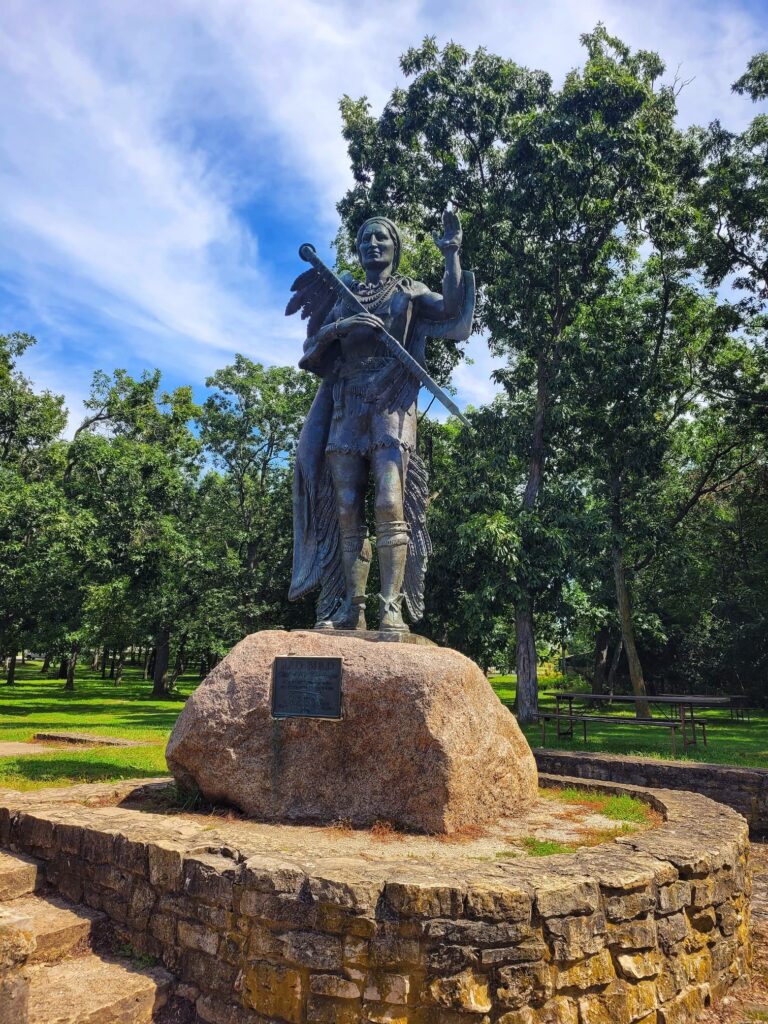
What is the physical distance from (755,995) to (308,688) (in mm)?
2845

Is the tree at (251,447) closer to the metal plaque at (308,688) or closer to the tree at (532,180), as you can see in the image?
the tree at (532,180)

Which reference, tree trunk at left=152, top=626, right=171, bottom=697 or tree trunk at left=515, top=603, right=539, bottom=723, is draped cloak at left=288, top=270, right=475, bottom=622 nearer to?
tree trunk at left=515, top=603, right=539, bottom=723

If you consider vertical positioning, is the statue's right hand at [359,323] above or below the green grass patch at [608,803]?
above

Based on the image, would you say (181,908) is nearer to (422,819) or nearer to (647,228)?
(422,819)

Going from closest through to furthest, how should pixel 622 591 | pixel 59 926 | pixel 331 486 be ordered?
pixel 59 926 → pixel 331 486 → pixel 622 591

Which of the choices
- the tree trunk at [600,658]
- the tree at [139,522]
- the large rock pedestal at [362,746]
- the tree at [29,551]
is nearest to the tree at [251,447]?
the tree at [139,522]

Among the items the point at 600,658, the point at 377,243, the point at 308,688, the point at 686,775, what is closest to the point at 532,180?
the point at 377,243

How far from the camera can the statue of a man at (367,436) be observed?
5910mm

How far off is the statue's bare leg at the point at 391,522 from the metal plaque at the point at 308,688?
1.11m

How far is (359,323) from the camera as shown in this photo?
5.88 meters

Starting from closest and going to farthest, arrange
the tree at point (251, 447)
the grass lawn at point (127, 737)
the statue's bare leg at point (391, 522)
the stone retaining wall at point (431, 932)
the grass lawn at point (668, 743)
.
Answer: the stone retaining wall at point (431, 932), the statue's bare leg at point (391, 522), the grass lawn at point (127, 737), the grass lawn at point (668, 743), the tree at point (251, 447)

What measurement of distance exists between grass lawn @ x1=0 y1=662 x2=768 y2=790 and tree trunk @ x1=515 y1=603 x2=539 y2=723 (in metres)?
0.27

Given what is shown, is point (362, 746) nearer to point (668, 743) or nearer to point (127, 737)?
point (127, 737)

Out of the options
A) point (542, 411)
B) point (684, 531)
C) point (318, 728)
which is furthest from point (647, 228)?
point (318, 728)
